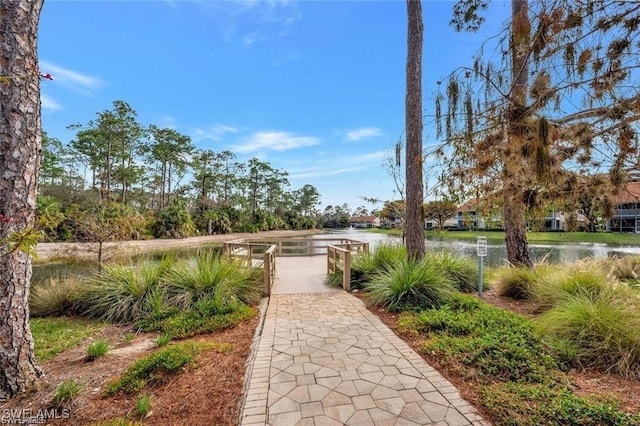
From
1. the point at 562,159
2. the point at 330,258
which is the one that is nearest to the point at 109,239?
the point at 330,258

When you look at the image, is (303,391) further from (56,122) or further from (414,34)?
(56,122)

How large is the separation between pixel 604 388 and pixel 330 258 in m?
5.37

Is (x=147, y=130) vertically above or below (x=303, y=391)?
above

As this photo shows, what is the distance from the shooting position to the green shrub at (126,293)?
4594 mm

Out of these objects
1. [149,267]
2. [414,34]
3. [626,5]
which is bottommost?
[149,267]

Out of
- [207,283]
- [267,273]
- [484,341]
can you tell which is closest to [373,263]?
[267,273]

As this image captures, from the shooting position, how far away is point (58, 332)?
412 centimetres

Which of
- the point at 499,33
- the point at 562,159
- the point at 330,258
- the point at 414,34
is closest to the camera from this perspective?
the point at 499,33

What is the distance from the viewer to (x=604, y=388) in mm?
2266

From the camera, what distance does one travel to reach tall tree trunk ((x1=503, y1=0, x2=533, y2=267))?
2283 mm

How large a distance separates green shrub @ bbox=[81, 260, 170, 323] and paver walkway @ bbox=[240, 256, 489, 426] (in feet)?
7.09

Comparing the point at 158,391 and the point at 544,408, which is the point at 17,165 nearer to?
the point at 158,391

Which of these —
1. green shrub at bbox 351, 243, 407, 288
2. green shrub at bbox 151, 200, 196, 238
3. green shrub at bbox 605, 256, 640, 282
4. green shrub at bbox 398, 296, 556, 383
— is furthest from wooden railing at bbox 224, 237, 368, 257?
green shrub at bbox 151, 200, 196, 238

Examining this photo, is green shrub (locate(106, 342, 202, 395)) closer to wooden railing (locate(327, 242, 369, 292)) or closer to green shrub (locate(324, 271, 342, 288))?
wooden railing (locate(327, 242, 369, 292))
